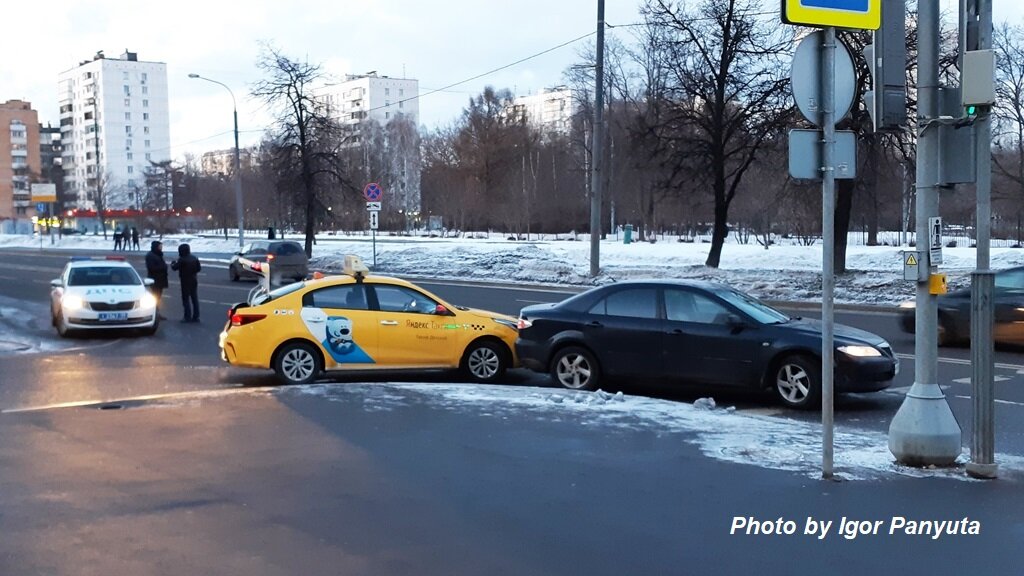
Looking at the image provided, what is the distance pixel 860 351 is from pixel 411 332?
544 cm

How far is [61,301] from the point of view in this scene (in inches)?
720

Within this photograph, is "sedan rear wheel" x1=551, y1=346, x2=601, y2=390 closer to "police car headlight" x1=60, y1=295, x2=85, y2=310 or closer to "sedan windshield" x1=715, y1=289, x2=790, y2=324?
"sedan windshield" x1=715, y1=289, x2=790, y2=324

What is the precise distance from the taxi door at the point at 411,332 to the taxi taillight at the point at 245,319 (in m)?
1.50

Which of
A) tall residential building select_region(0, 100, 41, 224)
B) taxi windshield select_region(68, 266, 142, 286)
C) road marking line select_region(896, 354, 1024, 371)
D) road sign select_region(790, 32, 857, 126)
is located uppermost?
tall residential building select_region(0, 100, 41, 224)

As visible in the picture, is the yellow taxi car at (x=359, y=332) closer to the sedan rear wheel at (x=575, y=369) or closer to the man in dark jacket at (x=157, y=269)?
the sedan rear wheel at (x=575, y=369)

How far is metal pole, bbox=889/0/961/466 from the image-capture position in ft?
24.1

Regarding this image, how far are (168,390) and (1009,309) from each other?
12.6 meters

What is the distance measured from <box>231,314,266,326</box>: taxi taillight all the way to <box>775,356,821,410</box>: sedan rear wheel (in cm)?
632

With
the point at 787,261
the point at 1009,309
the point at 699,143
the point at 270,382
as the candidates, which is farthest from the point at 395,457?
the point at 787,261

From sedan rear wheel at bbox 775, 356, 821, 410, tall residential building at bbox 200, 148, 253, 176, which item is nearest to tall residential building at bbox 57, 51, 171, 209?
tall residential building at bbox 200, 148, 253, 176

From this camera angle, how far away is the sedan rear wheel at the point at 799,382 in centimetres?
1052

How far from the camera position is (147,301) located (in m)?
18.5

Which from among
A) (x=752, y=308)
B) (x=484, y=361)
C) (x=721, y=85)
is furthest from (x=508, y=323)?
(x=721, y=85)

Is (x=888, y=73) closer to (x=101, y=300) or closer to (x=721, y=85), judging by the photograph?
(x=101, y=300)
